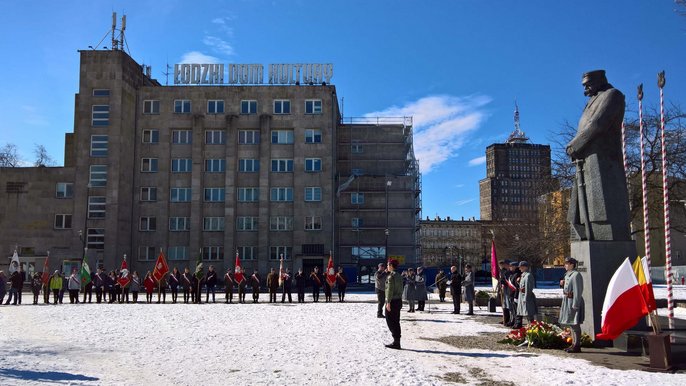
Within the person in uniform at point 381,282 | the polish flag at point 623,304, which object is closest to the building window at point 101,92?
the person in uniform at point 381,282

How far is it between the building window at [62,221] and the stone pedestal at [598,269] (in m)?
51.3

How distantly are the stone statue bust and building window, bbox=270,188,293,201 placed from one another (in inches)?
1756

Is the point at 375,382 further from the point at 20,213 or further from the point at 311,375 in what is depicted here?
the point at 20,213

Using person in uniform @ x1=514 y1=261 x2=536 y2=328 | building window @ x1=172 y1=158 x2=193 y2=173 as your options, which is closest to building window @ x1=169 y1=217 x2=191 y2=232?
building window @ x1=172 y1=158 x2=193 y2=173

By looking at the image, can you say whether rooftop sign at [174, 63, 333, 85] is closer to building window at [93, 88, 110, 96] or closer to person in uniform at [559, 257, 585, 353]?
building window at [93, 88, 110, 96]

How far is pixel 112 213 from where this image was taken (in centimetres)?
5288

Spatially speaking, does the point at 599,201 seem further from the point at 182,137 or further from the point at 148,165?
the point at 148,165

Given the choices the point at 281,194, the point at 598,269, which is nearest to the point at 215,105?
the point at 281,194

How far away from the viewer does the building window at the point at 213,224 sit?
56219mm

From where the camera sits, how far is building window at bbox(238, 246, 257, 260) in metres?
55.7

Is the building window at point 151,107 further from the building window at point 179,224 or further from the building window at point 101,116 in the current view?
the building window at point 179,224

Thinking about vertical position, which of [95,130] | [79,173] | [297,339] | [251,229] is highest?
[95,130]

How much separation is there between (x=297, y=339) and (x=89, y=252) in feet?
103

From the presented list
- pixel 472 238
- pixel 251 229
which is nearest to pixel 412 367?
pixel 251 229
